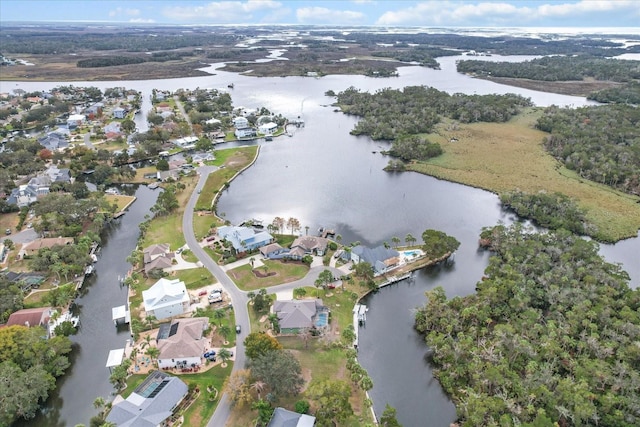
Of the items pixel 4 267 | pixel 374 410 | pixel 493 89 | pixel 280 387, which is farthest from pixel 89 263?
pixel 493 89

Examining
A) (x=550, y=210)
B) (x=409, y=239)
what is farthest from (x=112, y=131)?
(x=550, y=210)

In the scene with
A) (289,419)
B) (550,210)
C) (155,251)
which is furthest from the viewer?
(550,210)

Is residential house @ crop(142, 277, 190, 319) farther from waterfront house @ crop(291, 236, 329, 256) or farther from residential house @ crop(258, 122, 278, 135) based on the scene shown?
residential house @ crop(258, 122, 278, 135)

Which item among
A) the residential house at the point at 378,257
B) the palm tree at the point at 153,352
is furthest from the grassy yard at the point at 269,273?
the palm tree at the point at 153,352

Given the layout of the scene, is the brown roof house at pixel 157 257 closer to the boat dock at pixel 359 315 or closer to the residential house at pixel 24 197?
the boat dock at pixel 359 315

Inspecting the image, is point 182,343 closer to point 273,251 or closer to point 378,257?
point 273,251

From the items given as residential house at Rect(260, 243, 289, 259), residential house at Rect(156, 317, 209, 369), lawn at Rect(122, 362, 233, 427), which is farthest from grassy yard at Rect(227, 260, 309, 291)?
lawn at Rect(122, 362, 233, 427)
